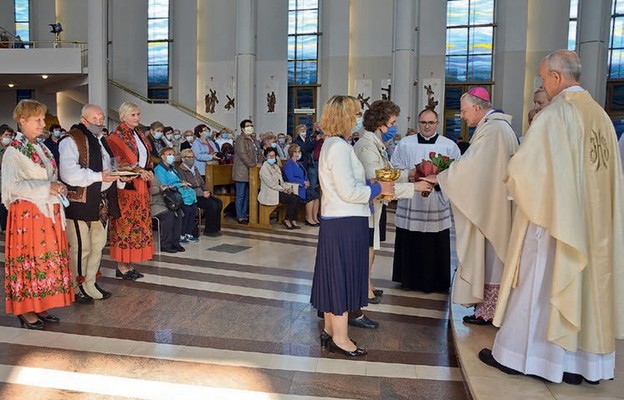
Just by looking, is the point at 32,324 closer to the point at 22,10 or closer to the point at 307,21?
the point at 307,21

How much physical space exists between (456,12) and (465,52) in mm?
1419

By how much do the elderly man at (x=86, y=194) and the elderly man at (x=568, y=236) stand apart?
3.00 meters

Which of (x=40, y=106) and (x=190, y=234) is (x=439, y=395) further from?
(x=190, y=234)

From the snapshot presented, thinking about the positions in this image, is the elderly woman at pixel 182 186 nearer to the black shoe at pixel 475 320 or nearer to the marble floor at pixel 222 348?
the marble floor at pixel 222 348

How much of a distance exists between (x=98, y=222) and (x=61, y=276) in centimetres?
70

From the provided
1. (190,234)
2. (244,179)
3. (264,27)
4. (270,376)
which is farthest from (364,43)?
(270,376)

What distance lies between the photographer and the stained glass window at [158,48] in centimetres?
2123

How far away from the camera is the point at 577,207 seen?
102 inches

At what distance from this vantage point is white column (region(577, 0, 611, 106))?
1633 cm

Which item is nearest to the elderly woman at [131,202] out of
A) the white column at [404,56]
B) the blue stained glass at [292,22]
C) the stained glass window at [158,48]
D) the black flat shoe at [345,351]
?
the black flat shoe at [345,351]

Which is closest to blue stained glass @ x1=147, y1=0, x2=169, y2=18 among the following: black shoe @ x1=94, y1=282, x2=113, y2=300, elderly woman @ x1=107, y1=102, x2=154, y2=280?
elderly woman @ x1=107, y1=102, x2=154, y2=280

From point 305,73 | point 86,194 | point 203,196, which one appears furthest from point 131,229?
point 305,73

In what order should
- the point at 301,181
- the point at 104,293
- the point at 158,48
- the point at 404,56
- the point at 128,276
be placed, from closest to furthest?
the point at 104,293 → the point at 128,276 → the point at 301,181 → the point at 404,56 → the point at 158,48

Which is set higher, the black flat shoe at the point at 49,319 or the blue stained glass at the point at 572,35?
the blue stained glass at the point at 572,35
